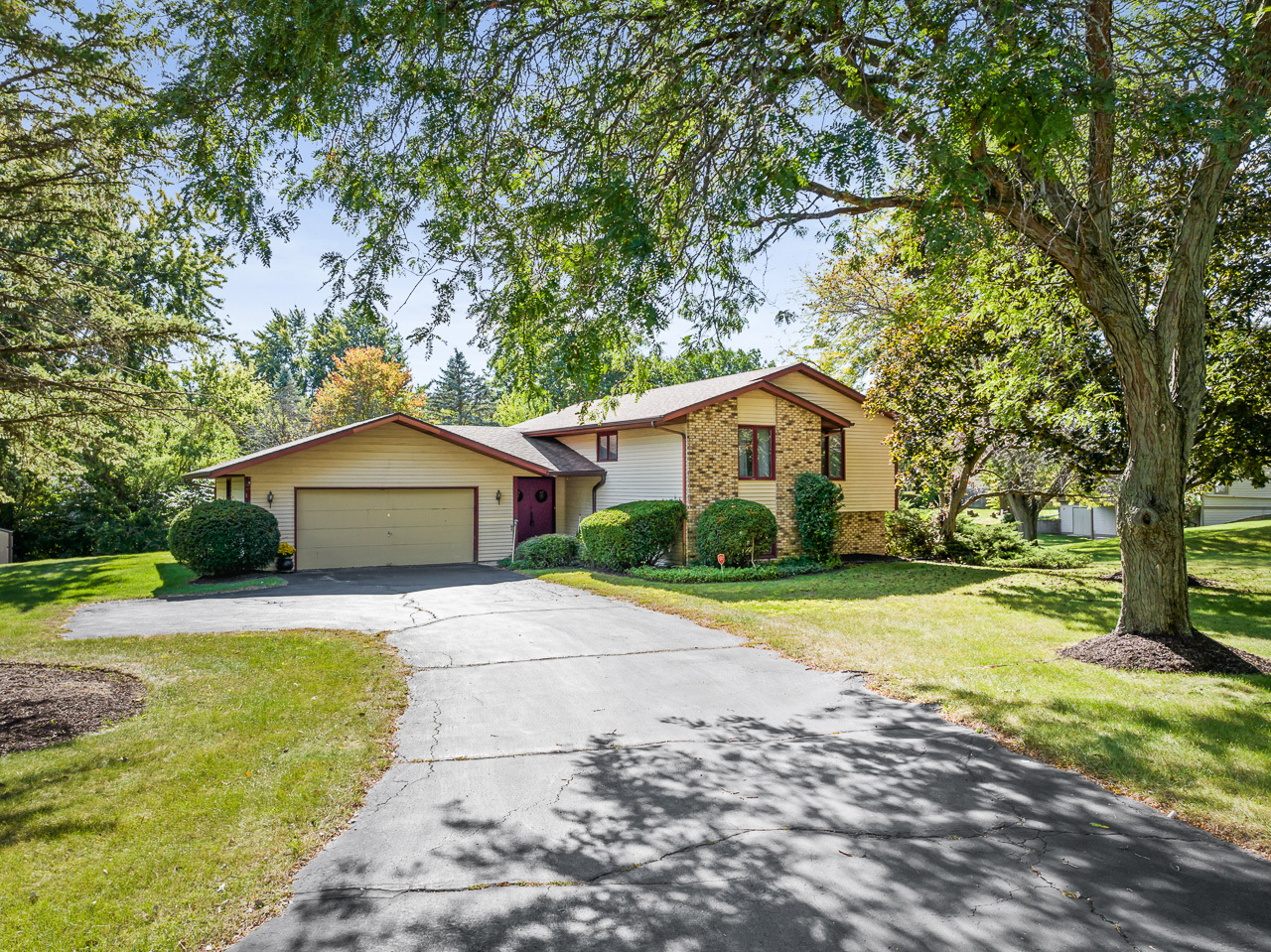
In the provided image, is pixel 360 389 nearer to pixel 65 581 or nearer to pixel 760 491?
pixel 65 581

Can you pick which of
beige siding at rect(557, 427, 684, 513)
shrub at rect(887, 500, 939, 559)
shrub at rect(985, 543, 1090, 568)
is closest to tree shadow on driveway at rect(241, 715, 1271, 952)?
beige siding at rect(557, 427, 684, 513)

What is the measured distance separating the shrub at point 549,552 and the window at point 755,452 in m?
4.71

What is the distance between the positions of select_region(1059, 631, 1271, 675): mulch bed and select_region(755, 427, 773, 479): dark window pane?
33.3ft

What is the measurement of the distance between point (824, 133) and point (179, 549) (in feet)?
49.0

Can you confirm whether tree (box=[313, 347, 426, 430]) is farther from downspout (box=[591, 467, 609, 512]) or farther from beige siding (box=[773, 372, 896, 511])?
beige siding (box=[773, 372, 896, 511])

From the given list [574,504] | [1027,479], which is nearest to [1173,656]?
[574,504]

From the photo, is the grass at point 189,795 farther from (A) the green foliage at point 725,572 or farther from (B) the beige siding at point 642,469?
(B) the beige siding at point 642,469

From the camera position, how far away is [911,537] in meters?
21.0

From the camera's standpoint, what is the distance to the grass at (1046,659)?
16.3 feet

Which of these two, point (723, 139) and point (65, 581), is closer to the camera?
point (723, 139)

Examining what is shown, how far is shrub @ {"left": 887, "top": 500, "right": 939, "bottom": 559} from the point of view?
21.0 m

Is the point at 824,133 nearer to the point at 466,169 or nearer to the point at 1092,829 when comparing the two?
the point at 466,169

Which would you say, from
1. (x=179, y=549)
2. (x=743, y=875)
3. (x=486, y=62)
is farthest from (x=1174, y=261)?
(x=179, y=549)

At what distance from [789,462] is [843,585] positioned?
4.35 m
